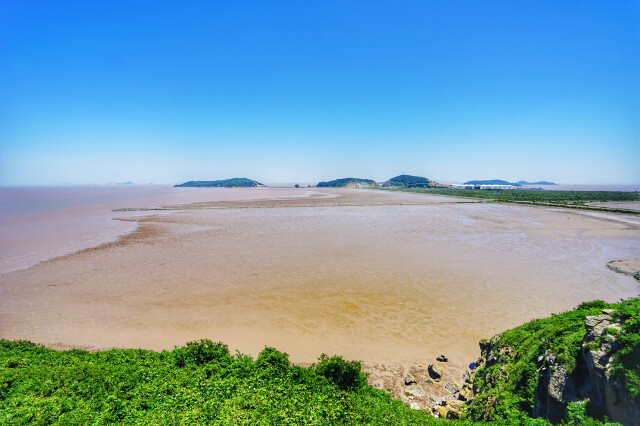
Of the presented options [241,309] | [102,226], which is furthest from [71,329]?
[102,226]

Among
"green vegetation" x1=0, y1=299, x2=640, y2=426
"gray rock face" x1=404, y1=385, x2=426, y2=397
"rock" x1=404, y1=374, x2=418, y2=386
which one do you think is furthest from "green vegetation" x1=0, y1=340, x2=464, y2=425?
"rock" x1=404, y1=374, x2=418, y2=386

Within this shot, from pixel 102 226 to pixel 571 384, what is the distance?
49.1 meters

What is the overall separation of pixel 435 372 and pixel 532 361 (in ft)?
12.1

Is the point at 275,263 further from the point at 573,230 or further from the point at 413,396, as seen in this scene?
the point at 573,230

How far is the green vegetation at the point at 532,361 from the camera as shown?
5266 millimetres

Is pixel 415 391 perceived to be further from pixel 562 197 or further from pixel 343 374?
pixel 562 197

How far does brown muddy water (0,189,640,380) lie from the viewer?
12.6 metres

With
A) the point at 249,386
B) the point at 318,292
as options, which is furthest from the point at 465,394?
the point at 318,292

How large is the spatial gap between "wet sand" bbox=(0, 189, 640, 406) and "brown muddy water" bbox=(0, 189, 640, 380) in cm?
9

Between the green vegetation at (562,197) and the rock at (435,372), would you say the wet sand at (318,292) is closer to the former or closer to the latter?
the rock at (435,372)

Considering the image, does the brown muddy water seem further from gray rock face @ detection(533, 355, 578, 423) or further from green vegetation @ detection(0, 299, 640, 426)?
gray rock face @ detection(533, 355, 578, 423)

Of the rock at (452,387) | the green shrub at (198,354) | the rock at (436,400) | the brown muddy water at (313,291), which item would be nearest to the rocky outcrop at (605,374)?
the rock at (436,400)

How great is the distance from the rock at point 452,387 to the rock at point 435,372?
1.51ft

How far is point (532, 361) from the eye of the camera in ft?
23.9
